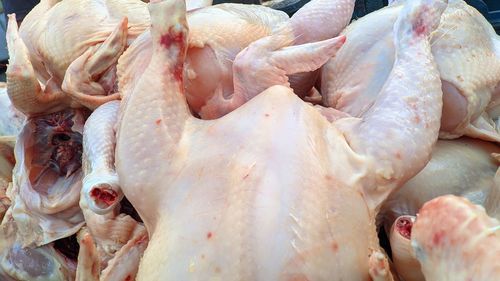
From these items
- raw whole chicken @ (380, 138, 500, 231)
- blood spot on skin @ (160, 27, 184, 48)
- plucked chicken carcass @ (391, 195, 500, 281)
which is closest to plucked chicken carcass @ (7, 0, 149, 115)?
blood spot on skin @ (160, 27, 184, 48)

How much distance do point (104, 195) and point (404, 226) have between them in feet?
2.20

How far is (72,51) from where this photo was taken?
6.35 feet

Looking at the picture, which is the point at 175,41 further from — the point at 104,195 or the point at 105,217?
the point at 105,217

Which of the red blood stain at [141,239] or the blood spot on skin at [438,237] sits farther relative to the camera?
the red blood stain at [141,239]

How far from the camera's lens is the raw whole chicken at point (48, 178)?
1946mm

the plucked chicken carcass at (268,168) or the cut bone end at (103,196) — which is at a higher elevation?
the plucked chicken carcass at (268,168)

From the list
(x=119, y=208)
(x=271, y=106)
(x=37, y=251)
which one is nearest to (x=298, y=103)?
(x=271, y=106)

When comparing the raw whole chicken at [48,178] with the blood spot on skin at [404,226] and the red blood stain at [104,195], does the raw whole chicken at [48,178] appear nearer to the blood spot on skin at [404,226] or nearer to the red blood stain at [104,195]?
the red blood stain at [104,195]

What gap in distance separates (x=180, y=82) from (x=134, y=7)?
2.07ft

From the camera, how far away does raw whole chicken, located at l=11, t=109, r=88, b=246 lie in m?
1.95

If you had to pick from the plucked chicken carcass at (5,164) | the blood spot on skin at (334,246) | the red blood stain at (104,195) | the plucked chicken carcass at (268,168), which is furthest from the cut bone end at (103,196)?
the plucked chicken carcass at (5,164)

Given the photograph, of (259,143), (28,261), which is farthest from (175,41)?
(28,261)

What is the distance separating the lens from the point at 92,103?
1.88 meters

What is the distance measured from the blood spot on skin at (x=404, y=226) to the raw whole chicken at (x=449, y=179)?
13 centimetres
